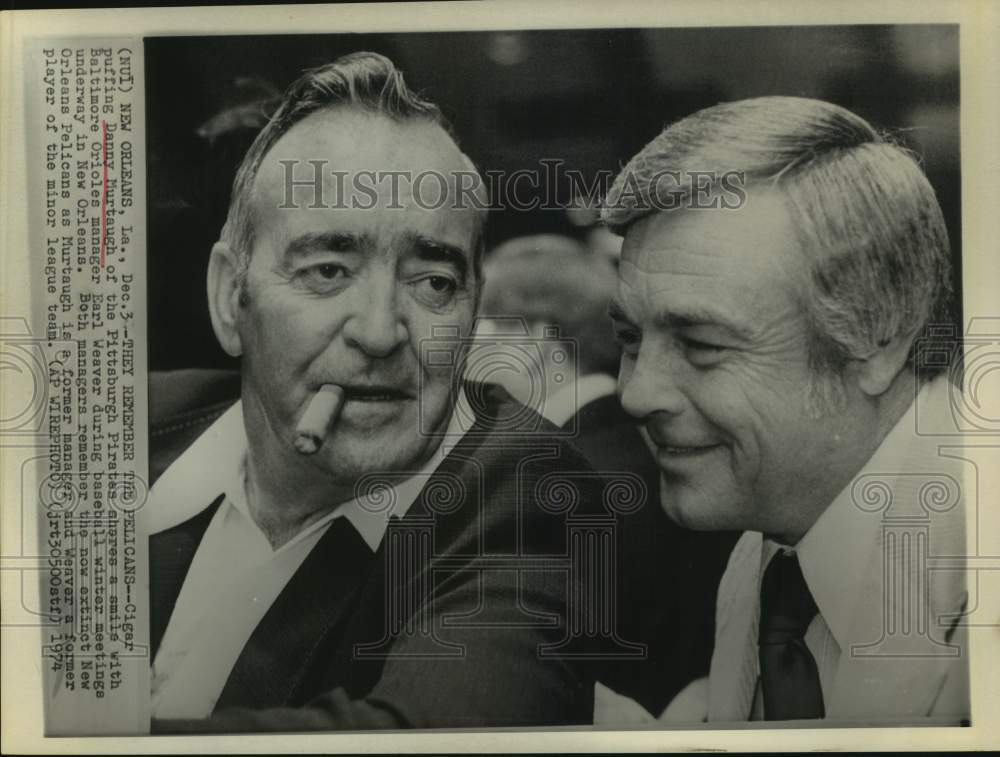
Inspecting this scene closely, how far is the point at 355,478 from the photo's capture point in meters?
1.84

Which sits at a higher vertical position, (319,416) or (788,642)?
(319,416)

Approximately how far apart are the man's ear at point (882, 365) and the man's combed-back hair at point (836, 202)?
10 millimetres

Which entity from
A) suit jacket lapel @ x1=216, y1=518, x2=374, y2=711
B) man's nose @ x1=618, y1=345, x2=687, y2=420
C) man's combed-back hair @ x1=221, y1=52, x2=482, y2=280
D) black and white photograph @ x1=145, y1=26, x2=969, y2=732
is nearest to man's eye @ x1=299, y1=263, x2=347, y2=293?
black and white photograph @ x1=145, y1=26, x2=969, y2=732

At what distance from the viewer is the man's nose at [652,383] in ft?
5.93

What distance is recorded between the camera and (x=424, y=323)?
1.83m

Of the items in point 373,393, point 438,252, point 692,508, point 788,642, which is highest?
point 438,252

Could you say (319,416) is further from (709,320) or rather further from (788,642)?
(788,642)

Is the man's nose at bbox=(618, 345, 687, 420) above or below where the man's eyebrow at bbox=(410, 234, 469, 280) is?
below

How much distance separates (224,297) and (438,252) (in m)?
0.40

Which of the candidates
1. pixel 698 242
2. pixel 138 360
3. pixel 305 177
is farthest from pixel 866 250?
pixel 138 360

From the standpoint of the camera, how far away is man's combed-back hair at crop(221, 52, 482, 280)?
1.83m

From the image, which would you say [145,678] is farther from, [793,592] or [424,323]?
[793,592]

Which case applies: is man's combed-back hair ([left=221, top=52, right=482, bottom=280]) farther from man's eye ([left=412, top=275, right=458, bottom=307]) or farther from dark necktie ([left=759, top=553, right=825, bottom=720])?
dark necktie ([left=759, top=553, right=825, bottom=720])

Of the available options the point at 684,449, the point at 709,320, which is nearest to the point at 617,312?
the point at 709,320
